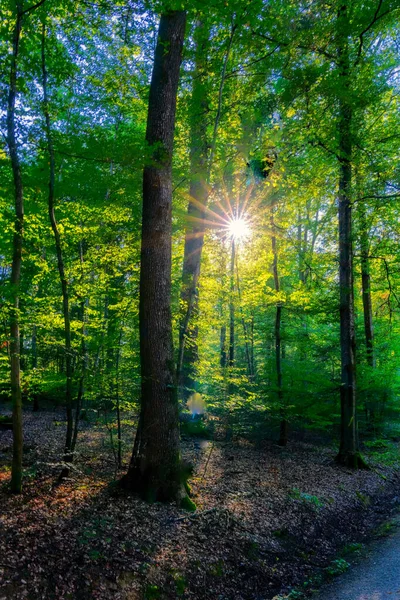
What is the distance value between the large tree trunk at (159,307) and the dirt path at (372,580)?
239 centimetres

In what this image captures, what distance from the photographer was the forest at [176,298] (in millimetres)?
4469

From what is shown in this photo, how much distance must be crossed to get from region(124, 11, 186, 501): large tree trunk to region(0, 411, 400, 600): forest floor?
1.54ft

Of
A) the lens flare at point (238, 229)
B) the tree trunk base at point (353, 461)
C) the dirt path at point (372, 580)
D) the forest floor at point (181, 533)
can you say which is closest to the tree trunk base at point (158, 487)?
the forest floor at point (181, 533)

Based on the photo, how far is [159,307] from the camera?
18.5 feet

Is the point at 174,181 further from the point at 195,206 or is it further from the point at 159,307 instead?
the point at 195,206

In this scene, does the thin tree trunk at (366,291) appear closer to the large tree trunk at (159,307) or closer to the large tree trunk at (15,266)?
the large tree trunk at (159,307)

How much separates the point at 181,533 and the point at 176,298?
5.53 metres

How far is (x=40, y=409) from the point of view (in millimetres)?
14547

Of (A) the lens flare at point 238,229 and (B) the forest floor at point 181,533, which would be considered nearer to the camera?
(B) the forest floor at point 181,533

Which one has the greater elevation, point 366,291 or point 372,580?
point 366,291

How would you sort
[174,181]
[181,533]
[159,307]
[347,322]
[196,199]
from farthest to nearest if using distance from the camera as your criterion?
1. [196,199]
2. [347,322]
3. [174,181]
4. [159,307]
5. [181,533]

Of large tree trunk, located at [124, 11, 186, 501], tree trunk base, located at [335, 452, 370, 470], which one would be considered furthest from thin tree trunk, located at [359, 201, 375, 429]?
large tree trunk, located at [124, 11, 186, 501]

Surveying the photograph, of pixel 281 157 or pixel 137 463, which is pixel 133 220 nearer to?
pixel 281 157

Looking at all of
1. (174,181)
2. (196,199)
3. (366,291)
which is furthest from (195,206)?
(366,291)
